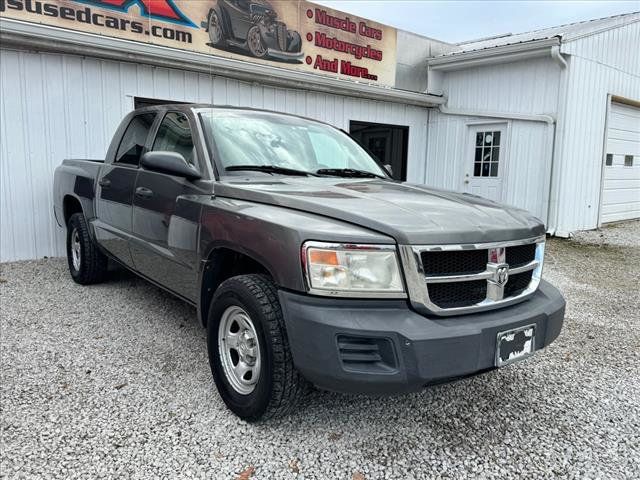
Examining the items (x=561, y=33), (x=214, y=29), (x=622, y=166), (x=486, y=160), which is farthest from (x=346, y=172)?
(x=622, y=166)

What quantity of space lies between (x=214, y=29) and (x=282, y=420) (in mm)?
6706

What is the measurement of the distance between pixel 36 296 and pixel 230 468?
3665 mm

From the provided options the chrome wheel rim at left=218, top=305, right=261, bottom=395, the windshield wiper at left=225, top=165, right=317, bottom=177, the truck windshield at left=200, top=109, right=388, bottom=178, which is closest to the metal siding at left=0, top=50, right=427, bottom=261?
the truck windshield at left=200, top=109, right=388, bottom=178

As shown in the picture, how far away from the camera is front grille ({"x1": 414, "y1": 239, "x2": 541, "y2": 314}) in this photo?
2.20 m

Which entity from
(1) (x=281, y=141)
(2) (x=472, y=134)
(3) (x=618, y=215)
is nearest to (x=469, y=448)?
(1) (x=281, y=141)

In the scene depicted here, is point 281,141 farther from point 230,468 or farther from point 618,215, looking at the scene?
point 618,215

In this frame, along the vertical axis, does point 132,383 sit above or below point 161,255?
below

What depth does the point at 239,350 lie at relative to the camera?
104 inches

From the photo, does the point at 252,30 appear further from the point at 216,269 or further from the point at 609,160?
the point at 609,160

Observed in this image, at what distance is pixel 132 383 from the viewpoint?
3.06 metres

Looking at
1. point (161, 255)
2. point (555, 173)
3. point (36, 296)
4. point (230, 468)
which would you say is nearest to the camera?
point (230, 468)

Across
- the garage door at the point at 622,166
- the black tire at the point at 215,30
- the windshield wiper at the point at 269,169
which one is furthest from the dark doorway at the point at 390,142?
the windshield wiper at the point at 269,169

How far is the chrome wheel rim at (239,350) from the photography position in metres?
2.55

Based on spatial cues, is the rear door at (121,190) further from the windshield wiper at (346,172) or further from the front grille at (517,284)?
the front grille at (517,284)
